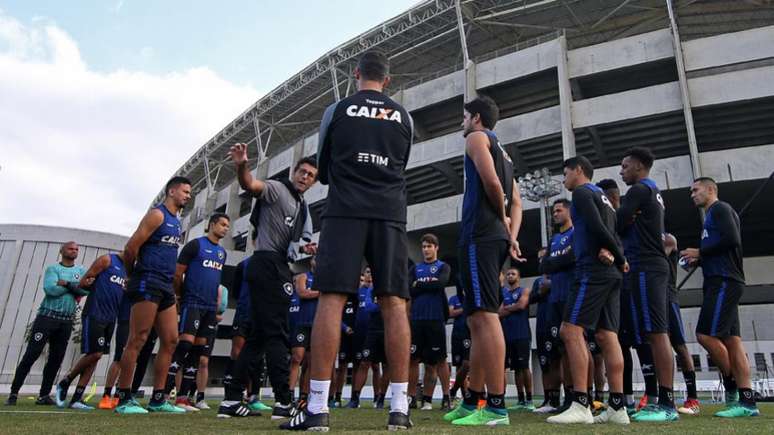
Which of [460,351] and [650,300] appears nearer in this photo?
[650,300]

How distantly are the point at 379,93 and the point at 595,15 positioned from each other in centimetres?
2459

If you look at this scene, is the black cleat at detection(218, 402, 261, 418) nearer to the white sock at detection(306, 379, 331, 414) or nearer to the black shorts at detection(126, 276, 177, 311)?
the black shorts at detection(126, 276, 177, 311)

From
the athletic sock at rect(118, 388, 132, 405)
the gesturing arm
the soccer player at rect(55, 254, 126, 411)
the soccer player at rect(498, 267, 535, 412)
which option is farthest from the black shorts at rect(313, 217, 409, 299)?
the soccer player at rect(498, 267, 535, 412)

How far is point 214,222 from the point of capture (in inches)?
253

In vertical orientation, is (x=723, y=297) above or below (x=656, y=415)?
above

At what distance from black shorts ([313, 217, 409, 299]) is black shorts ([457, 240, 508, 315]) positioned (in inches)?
27.9

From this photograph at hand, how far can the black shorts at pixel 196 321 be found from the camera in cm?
604

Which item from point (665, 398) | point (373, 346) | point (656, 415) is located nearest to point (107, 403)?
point (373, 346)

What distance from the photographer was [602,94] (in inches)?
904

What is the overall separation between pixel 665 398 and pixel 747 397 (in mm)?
1020

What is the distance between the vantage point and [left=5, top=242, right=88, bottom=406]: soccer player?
6660mm

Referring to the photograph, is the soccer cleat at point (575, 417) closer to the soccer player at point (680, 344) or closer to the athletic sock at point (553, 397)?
the soccer player at point (680, 344)

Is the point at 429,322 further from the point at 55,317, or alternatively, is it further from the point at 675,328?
the point at 55,317

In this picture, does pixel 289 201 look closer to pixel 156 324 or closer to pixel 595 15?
pixel 156 324
